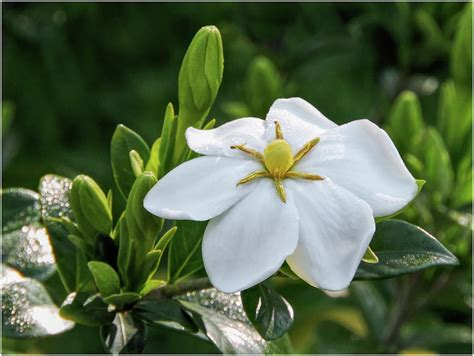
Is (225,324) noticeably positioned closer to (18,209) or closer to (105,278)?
(105,278)

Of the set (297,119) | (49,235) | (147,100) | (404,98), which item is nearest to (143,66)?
(147,100)

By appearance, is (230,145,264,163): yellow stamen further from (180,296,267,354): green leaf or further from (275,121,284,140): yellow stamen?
(180,296,267,354): green leaf

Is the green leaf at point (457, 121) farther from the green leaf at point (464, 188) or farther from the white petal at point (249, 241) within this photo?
the white petal at point (249, 241)

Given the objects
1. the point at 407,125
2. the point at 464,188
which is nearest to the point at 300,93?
the point at 407,125

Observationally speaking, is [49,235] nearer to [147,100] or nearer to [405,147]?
[405,147]

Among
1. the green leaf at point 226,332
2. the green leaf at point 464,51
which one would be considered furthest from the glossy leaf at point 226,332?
the green leaf at point 464,51
